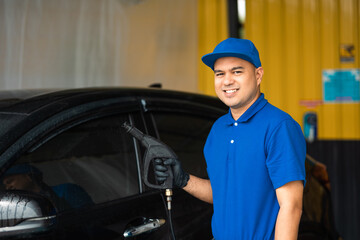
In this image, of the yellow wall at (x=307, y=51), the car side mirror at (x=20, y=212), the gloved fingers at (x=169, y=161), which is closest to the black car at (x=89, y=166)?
the car side mirror at (x=20, y=212)

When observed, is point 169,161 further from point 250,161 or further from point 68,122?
point 68,122

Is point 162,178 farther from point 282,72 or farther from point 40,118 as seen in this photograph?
point 282,72

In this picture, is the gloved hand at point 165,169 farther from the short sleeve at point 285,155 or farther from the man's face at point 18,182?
the man's face at point 18,182

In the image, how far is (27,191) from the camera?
187cm

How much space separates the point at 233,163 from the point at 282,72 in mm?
4071

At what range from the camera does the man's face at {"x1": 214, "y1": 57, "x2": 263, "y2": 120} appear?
1885mm

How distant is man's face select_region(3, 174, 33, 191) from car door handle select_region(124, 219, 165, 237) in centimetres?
46

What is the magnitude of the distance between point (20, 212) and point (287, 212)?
0.97 m

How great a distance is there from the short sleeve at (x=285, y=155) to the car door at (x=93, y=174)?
2.41 feet

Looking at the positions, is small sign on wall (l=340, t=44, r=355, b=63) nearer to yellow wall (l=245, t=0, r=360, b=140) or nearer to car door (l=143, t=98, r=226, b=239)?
yellow wall (l=245, t=0, r=360, b=140)

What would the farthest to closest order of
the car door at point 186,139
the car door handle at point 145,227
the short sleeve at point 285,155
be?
the car door at point 186,139 < the car door handle at point 145,227 < the short sleeve at point 285,155

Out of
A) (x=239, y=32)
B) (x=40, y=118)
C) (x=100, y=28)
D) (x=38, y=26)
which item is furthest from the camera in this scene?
(x=239, y=32)

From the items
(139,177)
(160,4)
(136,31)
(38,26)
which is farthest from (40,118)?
(160,4)

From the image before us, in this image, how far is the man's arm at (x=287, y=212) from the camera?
1.76m
